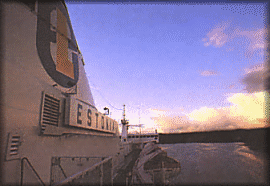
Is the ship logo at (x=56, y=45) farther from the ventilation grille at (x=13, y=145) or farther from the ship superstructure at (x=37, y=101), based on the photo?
the ventilation grille at (x=13, y=145)

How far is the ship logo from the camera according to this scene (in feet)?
24.6

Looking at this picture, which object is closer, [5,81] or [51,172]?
[5,81]

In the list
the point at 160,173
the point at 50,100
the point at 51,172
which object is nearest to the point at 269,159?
the point at 160,173

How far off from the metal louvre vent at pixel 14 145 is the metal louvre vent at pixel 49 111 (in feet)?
4.10

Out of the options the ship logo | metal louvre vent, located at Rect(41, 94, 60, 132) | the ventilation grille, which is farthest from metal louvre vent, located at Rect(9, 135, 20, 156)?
the ship logo

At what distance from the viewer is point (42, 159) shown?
6473 mm

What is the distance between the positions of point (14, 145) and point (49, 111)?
2.16 meters

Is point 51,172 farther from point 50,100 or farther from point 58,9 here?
point 58,9

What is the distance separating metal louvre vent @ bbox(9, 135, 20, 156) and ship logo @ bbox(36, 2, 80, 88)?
3711mm

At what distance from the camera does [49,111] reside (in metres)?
7.13

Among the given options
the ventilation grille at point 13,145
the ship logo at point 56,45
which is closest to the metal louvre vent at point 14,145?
the ventilation grille at point 13,145

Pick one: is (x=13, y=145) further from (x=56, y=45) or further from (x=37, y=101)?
(x=56, y=45)

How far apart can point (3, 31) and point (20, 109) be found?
9.59 feet

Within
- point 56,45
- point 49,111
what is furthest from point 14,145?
point 56,45
